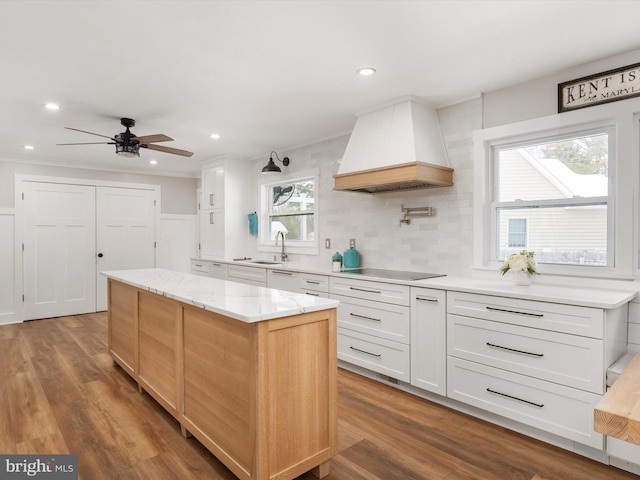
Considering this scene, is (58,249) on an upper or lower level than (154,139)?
lower

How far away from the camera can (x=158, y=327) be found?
2.67 m

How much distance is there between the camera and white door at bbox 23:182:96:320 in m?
5.65

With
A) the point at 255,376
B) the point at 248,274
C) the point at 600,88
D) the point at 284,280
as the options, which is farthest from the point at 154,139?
the point at 600,88

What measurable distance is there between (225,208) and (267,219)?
64cm

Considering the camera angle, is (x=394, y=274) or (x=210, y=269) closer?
(x=394, y=274)

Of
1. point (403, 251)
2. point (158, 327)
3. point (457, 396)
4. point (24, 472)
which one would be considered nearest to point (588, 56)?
point (403, 251)

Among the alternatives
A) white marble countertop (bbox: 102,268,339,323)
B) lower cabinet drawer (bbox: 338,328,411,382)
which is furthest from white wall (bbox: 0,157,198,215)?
lower cabinet drawer (bbox: 338,328,411,382)

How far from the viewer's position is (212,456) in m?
2.19

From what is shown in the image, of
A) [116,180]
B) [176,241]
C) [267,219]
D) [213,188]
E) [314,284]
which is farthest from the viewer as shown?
[176,241]

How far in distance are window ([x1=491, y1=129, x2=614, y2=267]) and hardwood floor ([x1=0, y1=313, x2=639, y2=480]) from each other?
4.51ft

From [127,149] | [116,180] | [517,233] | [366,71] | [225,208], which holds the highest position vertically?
[366,71]

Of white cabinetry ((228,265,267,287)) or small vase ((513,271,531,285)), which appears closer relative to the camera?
small vase ((513,271,531,285))

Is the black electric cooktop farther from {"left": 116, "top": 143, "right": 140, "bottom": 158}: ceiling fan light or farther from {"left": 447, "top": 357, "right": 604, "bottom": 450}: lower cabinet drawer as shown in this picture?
{"left": 116, "top": 143, "right": 140, "bottom": 158}: ceiling fan light

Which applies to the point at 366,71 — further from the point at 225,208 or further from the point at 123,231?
the point at 123,231
